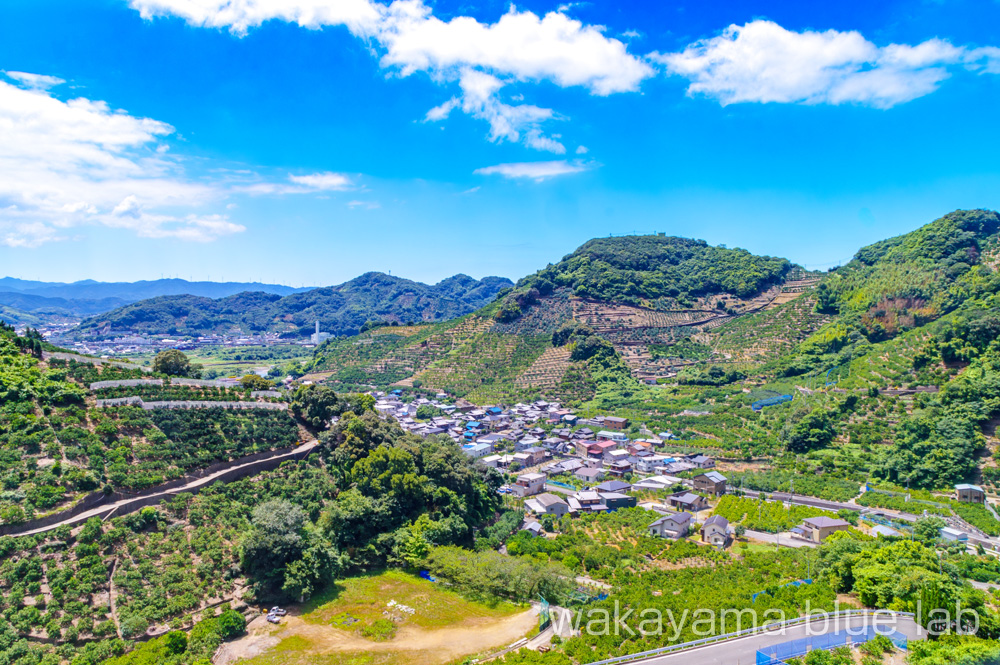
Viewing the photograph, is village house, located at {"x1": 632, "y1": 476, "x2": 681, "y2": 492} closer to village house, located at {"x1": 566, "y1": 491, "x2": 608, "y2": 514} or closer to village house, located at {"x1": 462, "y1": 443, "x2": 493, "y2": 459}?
village house, located at {"x1": 566, "y1": 491, "x2": 608, "y2": 514}

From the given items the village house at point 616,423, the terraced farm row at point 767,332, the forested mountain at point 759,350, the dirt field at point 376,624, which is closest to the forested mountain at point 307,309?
the forested mountain at point 759,350

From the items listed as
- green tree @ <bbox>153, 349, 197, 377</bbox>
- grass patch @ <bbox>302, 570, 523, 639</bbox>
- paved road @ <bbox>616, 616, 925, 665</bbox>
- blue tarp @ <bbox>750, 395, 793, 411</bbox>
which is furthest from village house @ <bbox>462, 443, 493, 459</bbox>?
paved road @ <bbox>616, 616, 925, 665</bbox>

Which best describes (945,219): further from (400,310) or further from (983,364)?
(400,310)

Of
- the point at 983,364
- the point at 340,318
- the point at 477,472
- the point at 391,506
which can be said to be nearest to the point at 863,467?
the point at 983,364

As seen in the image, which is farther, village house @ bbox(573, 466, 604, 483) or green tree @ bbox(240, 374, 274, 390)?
village house @ bbox(573, 466, 604, 483)

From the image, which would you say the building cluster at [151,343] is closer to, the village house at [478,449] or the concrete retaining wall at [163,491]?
the village house at [478,449]
